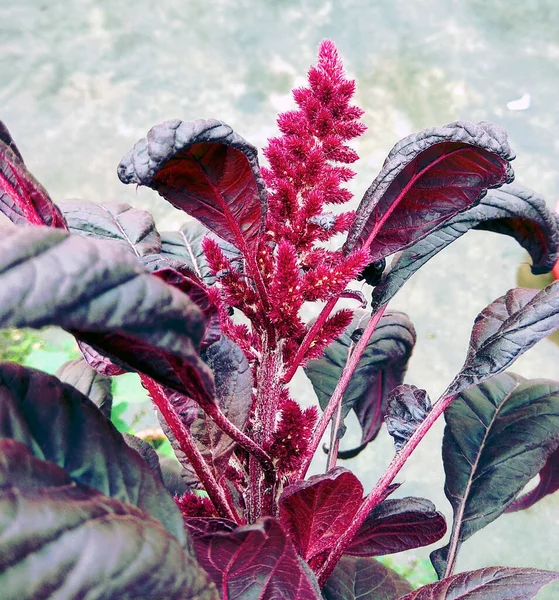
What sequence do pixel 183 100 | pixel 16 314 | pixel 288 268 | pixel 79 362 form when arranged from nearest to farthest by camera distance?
pixel 16 314 → pixel 288 268 → pixel 79 362 → pixel 183 100

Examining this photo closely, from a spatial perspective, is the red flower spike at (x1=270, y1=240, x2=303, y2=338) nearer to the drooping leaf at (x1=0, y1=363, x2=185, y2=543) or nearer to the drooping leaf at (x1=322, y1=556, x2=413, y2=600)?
the drooping leaf at (x1=0, y1=363, x2=185, y2=543)

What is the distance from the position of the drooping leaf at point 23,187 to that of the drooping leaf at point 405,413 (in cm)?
31

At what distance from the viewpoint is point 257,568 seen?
0.37 metres

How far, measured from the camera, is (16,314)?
21 centimetres

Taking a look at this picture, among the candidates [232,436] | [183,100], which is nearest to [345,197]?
[232,436]

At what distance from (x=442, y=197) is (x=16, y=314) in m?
0.33

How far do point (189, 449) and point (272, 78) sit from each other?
117 centimetres

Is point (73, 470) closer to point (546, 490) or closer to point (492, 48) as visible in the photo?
point (546, 490)

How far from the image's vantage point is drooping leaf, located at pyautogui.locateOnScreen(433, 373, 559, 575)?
23.6 inches

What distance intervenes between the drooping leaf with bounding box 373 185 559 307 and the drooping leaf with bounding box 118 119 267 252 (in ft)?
0.50

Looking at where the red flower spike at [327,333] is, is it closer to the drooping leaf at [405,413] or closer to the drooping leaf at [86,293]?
the drooping leaf at [405,413]

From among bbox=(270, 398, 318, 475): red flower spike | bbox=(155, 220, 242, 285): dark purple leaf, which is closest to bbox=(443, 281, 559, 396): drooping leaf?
bbox=(270, 398, 318, 475): red flower spike

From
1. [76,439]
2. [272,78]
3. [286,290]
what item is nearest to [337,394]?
[286,290]

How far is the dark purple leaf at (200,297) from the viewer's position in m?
0.31
